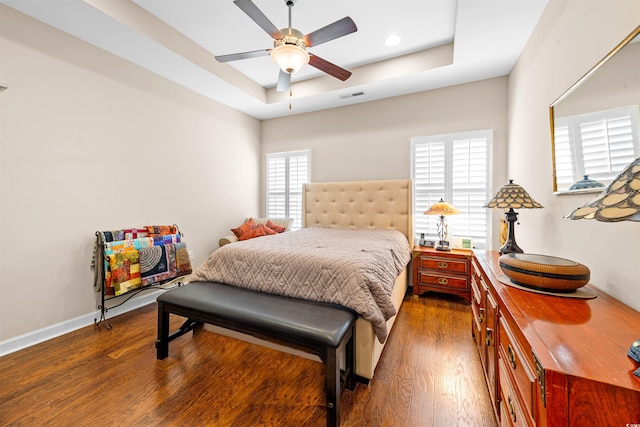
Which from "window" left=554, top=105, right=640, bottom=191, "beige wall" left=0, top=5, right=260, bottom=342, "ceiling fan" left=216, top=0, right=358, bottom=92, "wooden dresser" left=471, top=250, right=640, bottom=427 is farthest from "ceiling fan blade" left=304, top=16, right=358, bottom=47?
"beige wall" left=0, top=5, right=260, bottom=342

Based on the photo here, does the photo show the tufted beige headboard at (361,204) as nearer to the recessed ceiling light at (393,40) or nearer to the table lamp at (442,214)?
the table lamp at (442,214)

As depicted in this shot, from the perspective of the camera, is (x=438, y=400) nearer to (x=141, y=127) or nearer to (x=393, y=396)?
(x=393, y=396)

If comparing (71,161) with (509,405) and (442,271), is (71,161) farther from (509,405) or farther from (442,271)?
(442,271)

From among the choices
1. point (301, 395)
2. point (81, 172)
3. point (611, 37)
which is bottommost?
point (301, 395)

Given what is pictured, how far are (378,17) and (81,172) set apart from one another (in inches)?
133

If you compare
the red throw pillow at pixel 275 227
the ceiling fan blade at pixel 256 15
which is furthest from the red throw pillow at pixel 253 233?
the ceiling fan blade at pixel 256 15

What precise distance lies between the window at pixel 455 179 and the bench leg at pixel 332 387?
275 centimetres

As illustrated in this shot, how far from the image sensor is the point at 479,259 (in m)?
1.96

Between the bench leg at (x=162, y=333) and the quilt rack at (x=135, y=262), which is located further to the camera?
the quilt rack at (x=135, y=262)

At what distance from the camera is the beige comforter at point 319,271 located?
1.69 meters

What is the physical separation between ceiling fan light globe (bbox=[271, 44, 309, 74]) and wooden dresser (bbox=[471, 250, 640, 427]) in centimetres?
209

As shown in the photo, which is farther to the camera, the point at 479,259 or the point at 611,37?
the point at 479,259

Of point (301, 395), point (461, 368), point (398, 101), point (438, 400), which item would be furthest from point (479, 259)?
point (398, 101)

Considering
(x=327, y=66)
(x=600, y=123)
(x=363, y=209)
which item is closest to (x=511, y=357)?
(x=600, y=123)
